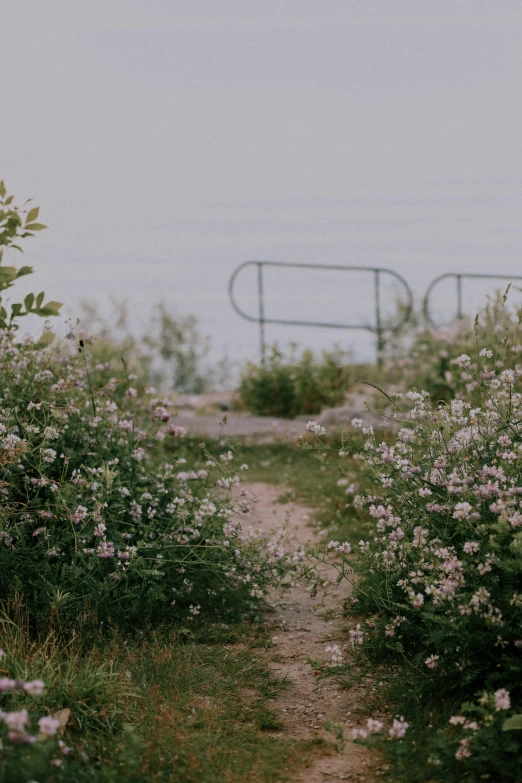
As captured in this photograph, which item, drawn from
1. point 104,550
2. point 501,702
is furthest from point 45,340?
point 501,702

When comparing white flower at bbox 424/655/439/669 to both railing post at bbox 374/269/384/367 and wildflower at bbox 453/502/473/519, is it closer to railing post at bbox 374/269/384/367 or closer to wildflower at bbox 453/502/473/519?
wildflower at bbox 453/502/473/519

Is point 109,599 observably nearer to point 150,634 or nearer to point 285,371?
point 150,634

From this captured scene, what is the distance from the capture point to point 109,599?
13.8 feet

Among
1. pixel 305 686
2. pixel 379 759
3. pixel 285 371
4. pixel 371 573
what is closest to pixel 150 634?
pixel 305 686

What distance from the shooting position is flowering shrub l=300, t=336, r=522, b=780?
3.12 m

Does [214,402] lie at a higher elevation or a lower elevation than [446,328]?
lower

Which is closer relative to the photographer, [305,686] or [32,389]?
[305,686]

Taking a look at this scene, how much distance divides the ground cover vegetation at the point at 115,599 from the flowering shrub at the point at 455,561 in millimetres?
624

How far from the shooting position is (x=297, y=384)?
1041cm

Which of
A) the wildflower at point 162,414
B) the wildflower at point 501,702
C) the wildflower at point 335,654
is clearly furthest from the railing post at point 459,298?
the wildflower at point 501,702

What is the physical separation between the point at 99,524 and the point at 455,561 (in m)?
1.68

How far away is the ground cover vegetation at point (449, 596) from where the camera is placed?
297 cm

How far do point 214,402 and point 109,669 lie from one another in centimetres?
829

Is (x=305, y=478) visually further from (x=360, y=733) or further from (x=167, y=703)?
(x=360, y=733)
